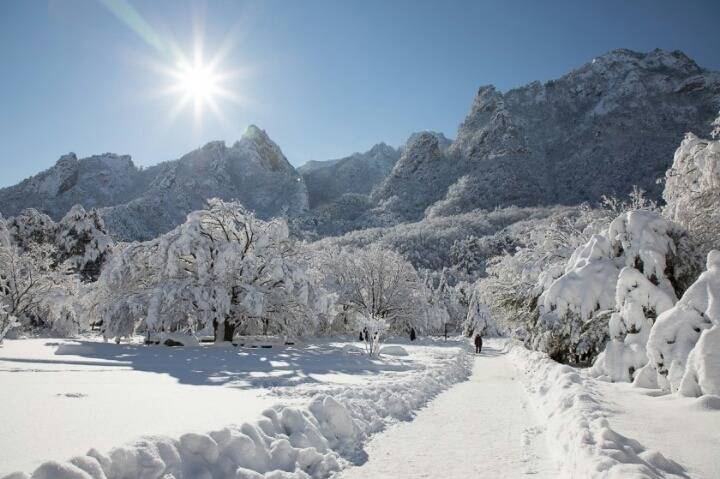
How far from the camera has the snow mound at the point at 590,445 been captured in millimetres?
4289

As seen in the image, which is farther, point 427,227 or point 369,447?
point 427,227

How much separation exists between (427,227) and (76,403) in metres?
145

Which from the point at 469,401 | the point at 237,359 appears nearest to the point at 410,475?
the point at 469,401

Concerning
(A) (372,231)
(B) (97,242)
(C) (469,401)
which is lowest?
(C) (469,401)

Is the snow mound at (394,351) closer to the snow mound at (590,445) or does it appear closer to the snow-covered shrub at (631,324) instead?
the snow-covered shrub at (631,324)

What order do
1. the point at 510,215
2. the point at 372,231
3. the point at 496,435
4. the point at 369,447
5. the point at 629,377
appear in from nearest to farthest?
the point at 369,447 < the point at 496,435 < the point at 629,377 < the point at 372,231 < the point at 510,215

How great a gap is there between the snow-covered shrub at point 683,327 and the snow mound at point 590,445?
136 centimetres

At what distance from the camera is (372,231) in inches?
5576

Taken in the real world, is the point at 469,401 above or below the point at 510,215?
below

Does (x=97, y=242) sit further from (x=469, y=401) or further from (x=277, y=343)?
(x=469, y=401)

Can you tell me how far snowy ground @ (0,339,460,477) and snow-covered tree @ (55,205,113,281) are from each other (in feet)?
110

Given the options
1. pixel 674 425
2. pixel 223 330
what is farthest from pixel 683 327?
pixel 223 330

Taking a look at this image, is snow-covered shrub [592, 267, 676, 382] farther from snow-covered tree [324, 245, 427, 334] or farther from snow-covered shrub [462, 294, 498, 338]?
snow-covered shrub [462, 294, 498, 338]

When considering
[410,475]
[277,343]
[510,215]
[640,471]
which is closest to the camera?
[640,471]
